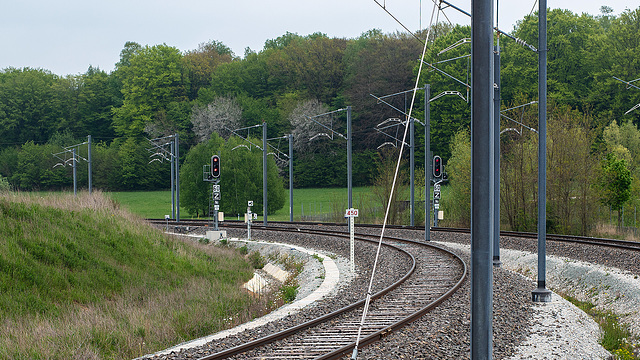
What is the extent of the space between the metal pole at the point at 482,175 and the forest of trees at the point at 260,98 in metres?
59.1

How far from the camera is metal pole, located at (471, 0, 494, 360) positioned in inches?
222

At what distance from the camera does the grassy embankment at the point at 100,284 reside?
36.4 ft

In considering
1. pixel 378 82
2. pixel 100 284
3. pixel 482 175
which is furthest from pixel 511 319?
pixel 378 82

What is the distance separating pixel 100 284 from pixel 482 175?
16.1 meters

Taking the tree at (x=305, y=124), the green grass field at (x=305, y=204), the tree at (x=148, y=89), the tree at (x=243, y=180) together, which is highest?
the tree at (x=148, y=89)

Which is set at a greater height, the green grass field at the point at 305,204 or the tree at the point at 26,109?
the tree at the point at 26,109

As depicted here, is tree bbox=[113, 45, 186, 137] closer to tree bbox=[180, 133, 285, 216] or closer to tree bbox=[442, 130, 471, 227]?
tree bbox=[180, 133, 285, 216]

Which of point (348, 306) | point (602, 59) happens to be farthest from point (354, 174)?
point (348, 306)

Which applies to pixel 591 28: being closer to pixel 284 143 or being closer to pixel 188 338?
pixel 284 143

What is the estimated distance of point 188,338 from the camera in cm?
1188

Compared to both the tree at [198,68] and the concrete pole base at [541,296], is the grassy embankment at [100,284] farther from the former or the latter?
the tree at [198,68]

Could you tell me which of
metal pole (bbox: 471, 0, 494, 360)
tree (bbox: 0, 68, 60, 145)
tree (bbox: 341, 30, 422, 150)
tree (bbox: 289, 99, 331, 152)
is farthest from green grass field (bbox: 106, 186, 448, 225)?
metal pole (bbox: 471, 0, 494, 360)

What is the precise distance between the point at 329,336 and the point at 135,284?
1128cm

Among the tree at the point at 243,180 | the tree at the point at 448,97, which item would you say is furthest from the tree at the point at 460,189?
the tree at the point at 243,180
